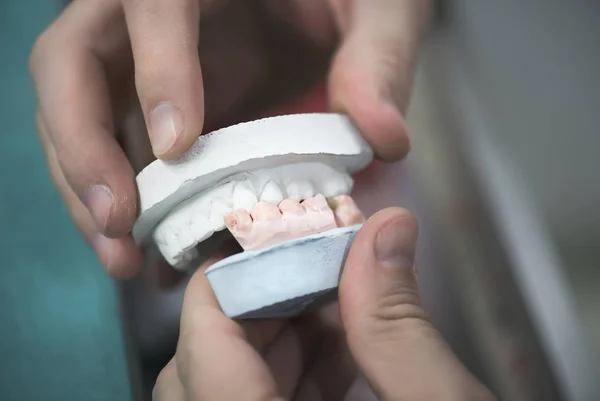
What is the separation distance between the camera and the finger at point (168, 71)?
42cm

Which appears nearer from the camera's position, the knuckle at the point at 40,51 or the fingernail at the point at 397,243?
the fingernail at the point at 397,243

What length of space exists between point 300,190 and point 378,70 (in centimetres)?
15

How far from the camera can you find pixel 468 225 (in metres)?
0.72

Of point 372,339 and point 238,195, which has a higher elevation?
point 238,195

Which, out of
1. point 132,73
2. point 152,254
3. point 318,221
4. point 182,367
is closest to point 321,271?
point 318,221

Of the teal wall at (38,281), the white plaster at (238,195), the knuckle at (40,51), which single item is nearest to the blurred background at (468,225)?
the teal wall at (38,281)

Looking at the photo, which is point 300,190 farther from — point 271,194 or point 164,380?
point 164,380

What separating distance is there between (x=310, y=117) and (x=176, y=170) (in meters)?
0.10

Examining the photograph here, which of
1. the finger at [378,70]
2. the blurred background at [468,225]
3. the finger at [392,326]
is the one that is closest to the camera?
the finger at [392,326]

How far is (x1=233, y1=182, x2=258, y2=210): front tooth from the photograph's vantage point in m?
0.38

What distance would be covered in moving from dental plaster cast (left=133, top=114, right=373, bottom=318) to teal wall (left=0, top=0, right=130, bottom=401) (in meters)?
0.26

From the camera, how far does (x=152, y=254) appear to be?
601mm

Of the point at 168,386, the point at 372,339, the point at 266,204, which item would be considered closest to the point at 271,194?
the point at 266,204

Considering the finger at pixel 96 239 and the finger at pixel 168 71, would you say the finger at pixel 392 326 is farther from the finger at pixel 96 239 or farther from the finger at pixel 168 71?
the finger at pixel 96 239
